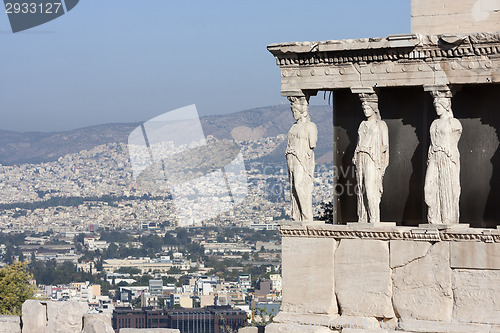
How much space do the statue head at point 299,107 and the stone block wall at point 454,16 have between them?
5.26ft

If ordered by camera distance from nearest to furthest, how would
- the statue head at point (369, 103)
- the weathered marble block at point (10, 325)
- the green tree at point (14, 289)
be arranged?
the statue head at point (369, 103) < the weathered marble block at point (10, 325) < the green tree at point (14, 289)

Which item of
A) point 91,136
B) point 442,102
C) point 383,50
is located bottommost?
point 442,102

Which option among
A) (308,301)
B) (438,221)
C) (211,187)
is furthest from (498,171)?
(211,187)

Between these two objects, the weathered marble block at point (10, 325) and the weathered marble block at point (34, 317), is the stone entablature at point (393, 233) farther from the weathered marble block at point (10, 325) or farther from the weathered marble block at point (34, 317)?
the weathered marble block at point (10, 325)

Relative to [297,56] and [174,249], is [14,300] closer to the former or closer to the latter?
[297,56]

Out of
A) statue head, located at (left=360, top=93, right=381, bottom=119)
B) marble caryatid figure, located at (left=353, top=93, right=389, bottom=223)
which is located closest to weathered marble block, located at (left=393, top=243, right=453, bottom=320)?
marble caryatid figure, located at (left=353, top=93, right=389, bottom=223)

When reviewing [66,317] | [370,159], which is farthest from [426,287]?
[66,317]

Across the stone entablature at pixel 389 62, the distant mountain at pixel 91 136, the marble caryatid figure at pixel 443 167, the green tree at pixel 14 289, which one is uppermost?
the distant mountain at pixel 91 136

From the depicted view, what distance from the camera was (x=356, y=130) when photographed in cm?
1405

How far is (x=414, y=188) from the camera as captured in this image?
13602 mm

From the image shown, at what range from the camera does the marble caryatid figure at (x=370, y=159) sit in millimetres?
13305

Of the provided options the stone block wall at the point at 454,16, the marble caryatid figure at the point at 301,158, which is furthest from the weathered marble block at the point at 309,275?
the stone block wall at the point at 454,16

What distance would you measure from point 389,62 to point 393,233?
2040 mm

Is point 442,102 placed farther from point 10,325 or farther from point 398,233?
point 10,325
